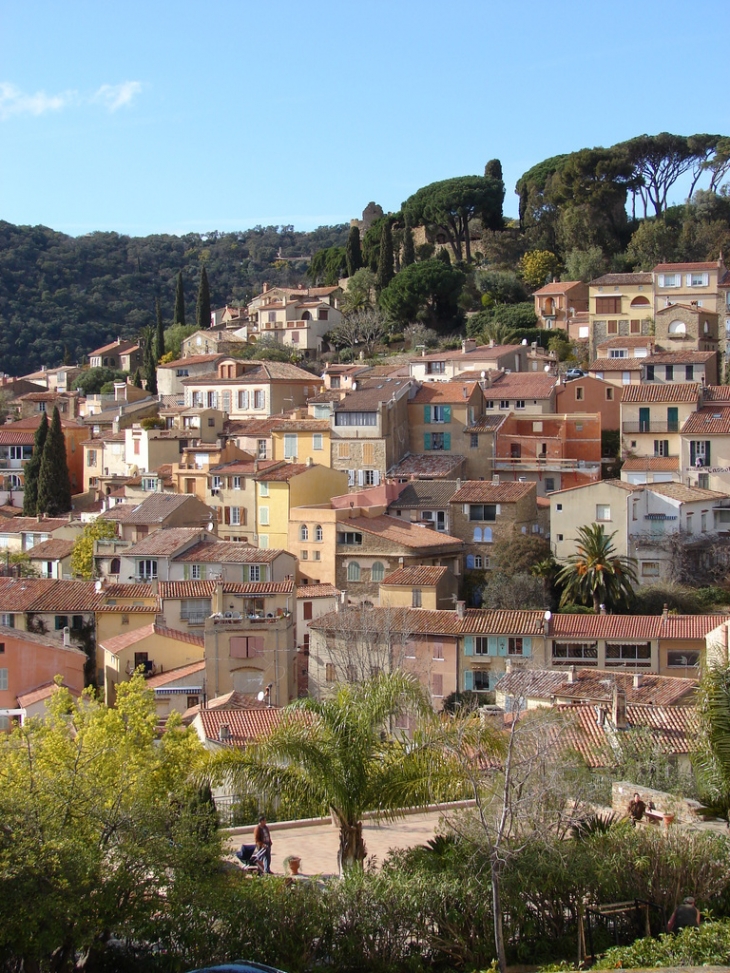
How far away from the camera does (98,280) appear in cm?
13675

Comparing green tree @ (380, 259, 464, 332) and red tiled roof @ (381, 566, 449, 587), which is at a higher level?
green tree @ (380, 259, 464, 332)

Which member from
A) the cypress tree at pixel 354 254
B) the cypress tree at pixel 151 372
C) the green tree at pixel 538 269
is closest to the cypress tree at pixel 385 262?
the cypress tree at pixel 354 254

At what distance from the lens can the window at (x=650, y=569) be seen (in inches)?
1754

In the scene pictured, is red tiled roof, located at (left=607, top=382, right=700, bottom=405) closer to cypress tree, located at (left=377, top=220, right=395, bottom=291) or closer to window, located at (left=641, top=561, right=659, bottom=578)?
window, located at (left=641, top=561, right=659, bottom=578)

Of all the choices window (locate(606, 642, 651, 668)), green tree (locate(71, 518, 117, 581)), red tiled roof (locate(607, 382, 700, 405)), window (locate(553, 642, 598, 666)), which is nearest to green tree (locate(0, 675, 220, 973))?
window (locate(553, 642, 598, 666))

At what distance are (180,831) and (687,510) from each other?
3309cm

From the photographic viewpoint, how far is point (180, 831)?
15.7 metres

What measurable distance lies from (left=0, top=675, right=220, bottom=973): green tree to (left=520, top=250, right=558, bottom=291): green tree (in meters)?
A: 68.7

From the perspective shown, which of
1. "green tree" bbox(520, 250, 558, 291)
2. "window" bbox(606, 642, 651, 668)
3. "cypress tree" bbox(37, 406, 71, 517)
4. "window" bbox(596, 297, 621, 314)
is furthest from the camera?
"green tree" bbox(520, 250, 558, 291)

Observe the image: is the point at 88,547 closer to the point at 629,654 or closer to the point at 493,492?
the point at 493,492

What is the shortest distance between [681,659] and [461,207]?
5976 centimetres

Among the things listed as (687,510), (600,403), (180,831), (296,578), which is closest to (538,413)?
(600,403)

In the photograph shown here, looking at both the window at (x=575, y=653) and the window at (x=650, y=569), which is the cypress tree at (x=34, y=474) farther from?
the window at (x=575, y=653)

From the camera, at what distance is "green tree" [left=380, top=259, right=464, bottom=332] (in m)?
76.6
